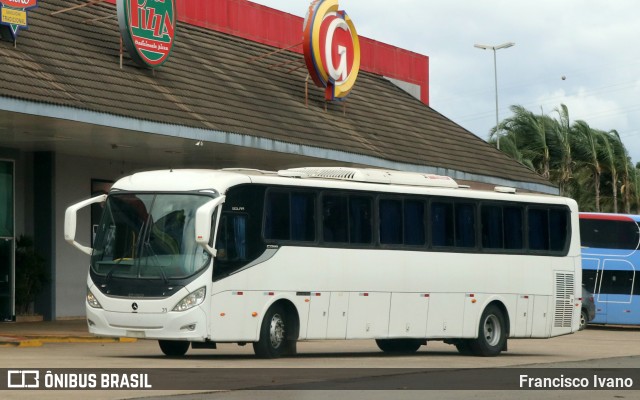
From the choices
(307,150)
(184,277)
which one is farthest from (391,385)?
Answer: (307,150)

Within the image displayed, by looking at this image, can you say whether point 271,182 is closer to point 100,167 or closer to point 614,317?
point 100,167

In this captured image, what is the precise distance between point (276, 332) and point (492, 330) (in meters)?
5.18

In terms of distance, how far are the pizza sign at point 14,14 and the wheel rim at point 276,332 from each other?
820cm

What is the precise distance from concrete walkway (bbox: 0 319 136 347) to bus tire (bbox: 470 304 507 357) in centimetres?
688

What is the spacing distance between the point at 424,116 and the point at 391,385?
25.1 m

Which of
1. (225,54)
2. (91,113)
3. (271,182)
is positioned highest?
(225,54)

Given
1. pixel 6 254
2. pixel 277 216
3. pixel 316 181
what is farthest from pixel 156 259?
pixel 6 254

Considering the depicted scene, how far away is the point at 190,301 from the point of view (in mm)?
18984

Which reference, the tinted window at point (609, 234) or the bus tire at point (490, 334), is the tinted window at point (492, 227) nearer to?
the bus tire at point (490, 334)

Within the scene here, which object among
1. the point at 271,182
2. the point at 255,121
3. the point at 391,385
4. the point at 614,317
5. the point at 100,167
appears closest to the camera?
the point at 391,385

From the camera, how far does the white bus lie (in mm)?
19250

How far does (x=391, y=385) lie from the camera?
615 inches

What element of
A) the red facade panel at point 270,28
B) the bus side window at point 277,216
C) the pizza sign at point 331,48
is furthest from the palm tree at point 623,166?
the bus side window at point 277,216
